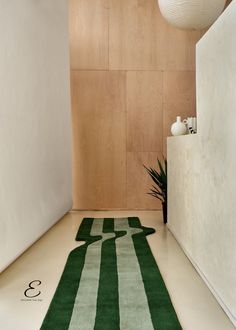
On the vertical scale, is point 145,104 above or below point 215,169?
above

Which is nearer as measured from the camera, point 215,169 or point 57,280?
point 215,169

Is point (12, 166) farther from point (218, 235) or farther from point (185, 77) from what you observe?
point (185, 77)

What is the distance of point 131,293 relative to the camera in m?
1.99

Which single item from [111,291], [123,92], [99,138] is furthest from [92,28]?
[111,291]

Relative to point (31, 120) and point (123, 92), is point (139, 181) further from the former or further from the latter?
point (31, 120)

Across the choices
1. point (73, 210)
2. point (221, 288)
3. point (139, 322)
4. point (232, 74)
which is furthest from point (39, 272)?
point (73, 210)

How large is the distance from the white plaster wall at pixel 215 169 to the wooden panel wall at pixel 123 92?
7.26 feet

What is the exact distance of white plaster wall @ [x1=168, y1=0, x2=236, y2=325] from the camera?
1661 mm

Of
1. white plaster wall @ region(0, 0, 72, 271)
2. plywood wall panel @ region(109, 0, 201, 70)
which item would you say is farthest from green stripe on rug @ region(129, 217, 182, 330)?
plywood wall panel @ region(109, 0, 201, 70)

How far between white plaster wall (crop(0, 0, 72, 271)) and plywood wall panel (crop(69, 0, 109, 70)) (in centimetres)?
56

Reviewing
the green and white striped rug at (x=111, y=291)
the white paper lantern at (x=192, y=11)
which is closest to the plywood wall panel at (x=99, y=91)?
the white paper lantern at (x=192, y=11)

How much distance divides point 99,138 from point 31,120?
6.53 feet

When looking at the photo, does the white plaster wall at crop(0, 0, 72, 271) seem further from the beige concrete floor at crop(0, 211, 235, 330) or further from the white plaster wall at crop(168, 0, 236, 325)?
the white plaster wall at crop(168, 0, 236, 325)

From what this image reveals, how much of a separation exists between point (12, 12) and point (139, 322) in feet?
6.85
